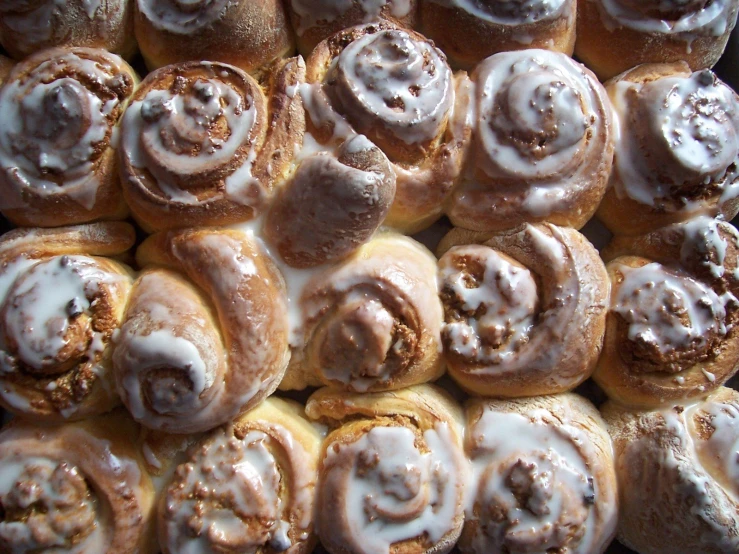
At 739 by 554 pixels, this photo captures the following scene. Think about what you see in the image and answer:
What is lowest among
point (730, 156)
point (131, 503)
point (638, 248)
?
point (131, 503)

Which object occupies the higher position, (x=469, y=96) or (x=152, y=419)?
(x=469, y=96)

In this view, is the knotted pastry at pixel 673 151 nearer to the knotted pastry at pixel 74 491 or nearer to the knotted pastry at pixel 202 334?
the knotted pastry at pixel 202 334

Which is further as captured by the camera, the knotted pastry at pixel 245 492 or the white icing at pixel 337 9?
the white icing at pixel 337 9

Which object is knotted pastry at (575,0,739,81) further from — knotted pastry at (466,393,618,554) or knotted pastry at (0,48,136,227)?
knotted pastry at (0,48,136,227)

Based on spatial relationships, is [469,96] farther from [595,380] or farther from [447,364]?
[595,380]

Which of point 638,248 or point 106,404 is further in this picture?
point 638,248

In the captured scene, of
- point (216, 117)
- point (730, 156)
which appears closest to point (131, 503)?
point (216, 117)

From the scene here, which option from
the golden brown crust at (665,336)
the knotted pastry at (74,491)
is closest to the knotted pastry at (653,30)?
the golden brown crust at (665,336)
